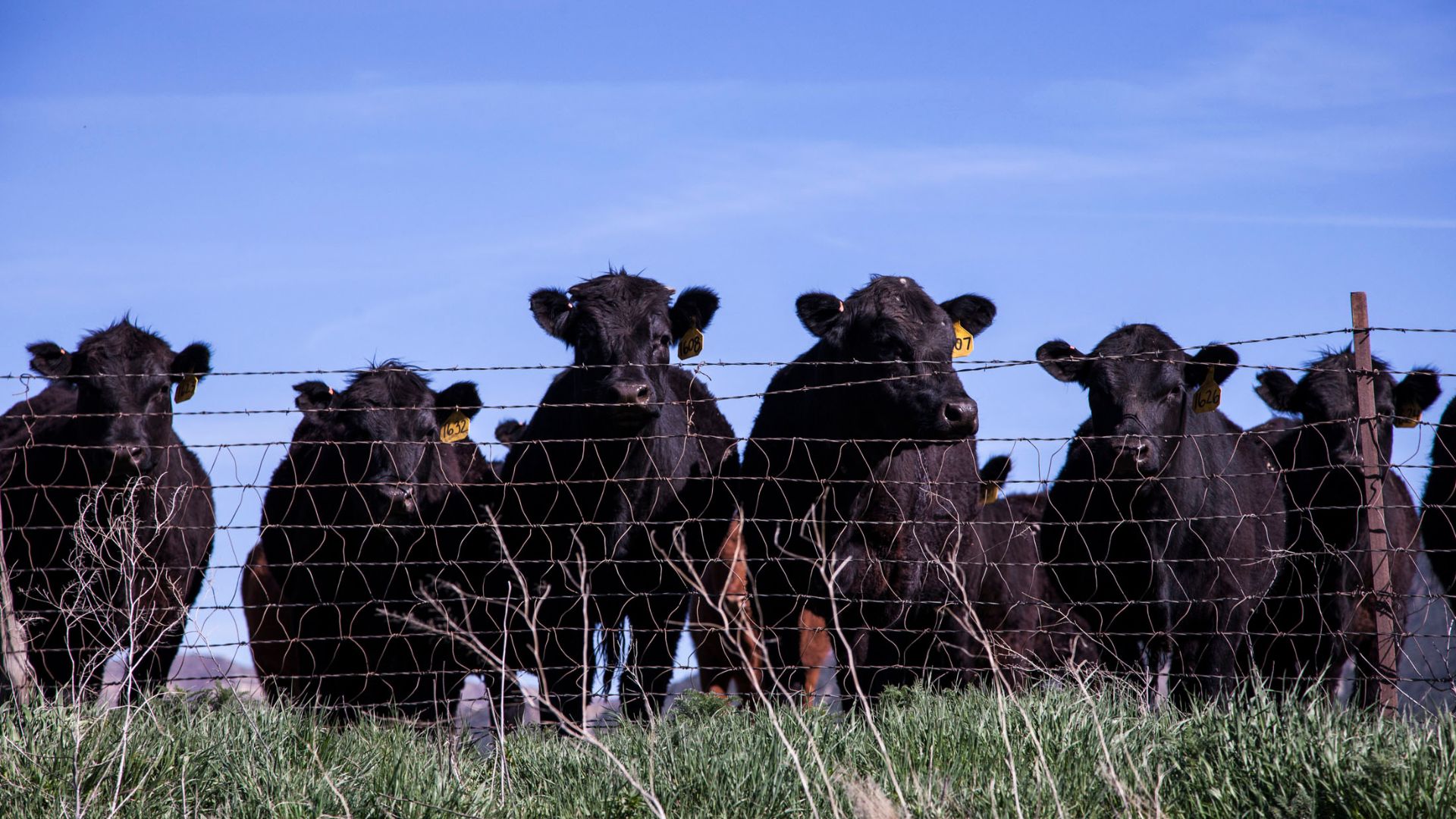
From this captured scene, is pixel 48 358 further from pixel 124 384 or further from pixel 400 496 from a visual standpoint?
pixel 400 496

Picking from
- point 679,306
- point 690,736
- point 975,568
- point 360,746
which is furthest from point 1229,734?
point 679,306

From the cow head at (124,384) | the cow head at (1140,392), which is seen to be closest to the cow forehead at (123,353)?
the cow head at (124,384)

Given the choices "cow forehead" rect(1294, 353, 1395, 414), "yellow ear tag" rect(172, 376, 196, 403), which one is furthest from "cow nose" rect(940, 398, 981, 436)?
"yellow ear tag" rect(172, 376, 196, 403)

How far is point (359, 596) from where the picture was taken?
838 centimetres

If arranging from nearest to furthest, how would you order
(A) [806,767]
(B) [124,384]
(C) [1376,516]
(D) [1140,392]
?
(A) [806,767]
(C) [1376,516]
(D) [1140,392]
(B) [124,384]

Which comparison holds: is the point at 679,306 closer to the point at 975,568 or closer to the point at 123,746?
the point at 975,568

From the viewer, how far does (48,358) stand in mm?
8672

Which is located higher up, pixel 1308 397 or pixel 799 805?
pixel 1308 397

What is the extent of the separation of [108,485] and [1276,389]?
762 centimetres

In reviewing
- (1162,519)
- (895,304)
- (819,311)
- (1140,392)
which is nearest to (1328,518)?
(1140,392)

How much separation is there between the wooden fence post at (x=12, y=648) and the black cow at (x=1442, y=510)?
25.3ft

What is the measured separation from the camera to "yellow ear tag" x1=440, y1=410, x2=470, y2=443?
Result: 27.5ft

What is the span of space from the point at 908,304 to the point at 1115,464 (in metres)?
1.56

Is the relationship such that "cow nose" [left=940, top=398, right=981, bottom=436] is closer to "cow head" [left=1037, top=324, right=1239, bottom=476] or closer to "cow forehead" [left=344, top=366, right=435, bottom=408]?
"cow head" [left=1037, top=324, right=1239, bottom=476]
